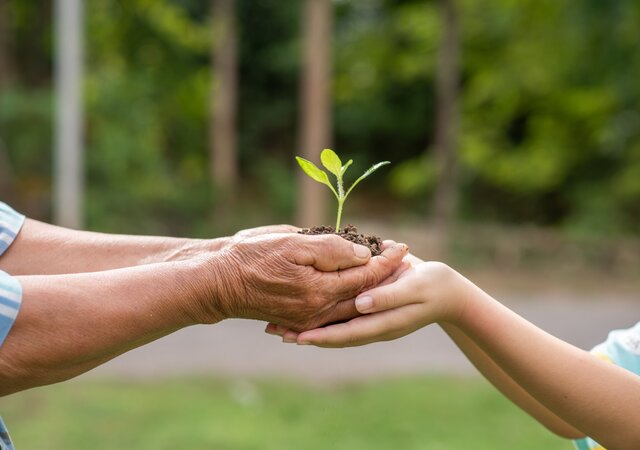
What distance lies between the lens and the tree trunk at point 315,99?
39.5 feet

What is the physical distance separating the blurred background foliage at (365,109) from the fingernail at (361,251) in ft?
34.8

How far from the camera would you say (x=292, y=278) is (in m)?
2.17

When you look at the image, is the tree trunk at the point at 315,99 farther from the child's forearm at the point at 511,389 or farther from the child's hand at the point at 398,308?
the child's hand at the point at 398,308

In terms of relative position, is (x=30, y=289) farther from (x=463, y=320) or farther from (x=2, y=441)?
(x=463, y=320)

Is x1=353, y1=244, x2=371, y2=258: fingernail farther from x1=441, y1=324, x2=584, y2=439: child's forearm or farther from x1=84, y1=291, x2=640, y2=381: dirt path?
x1=84, y1=291, x2=640, y2=381: dirt path

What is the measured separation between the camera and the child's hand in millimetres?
2193

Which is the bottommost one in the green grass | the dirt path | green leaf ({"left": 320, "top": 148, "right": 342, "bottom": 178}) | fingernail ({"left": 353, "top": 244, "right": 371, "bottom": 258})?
the dirt path

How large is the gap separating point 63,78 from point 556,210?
10.7 m


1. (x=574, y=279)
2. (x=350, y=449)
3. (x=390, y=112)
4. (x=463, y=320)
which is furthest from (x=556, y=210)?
(x=463, y=320)

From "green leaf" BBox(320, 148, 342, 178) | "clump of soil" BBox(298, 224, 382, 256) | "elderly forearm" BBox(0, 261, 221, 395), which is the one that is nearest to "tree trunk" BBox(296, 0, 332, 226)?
"green leaf" BBox(320, 148, 342, 178)

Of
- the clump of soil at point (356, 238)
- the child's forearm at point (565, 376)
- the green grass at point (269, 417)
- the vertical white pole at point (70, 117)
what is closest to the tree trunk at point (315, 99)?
the vertical white pole at point (70, 117)

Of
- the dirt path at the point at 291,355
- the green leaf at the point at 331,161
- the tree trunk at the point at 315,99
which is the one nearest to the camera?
the green leaf at the point at 331,161

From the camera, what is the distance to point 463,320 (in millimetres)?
2262

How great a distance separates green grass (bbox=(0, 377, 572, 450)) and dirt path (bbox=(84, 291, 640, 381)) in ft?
1.32
